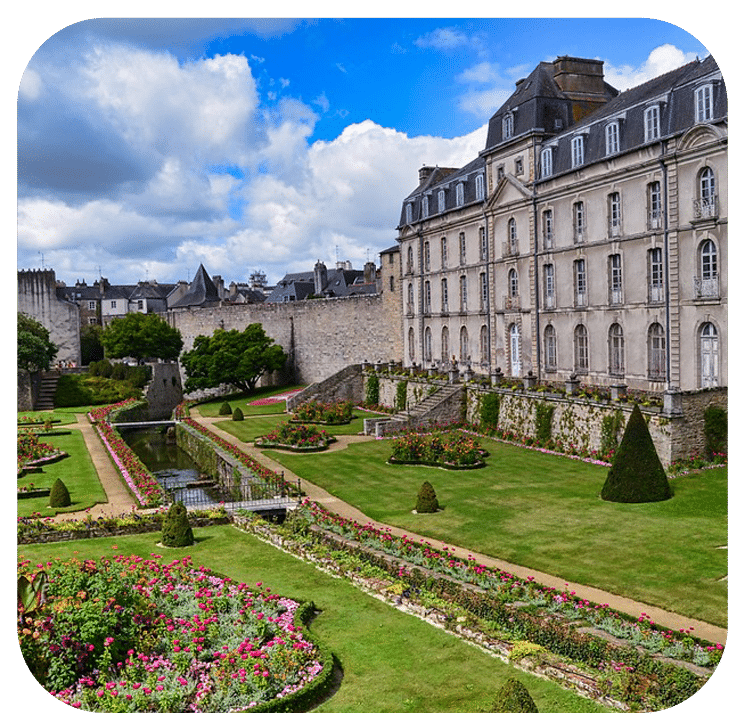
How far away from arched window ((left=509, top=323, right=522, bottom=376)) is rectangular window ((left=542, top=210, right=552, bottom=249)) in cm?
392

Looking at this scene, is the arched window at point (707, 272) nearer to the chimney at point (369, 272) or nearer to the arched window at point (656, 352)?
the arched window at point (656, 352)

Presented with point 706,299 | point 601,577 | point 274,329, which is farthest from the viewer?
point 274,329

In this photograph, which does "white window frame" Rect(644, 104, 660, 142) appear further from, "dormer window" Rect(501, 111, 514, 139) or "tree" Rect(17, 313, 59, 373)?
"tree" Rect(17, 313, 59, 373)

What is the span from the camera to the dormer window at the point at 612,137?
1025 inches

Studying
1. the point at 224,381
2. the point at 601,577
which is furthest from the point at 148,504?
the point at 224,381

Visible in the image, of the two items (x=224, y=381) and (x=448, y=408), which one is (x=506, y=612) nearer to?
(x=448, y=408)

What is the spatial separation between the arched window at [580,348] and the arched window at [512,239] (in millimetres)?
4853

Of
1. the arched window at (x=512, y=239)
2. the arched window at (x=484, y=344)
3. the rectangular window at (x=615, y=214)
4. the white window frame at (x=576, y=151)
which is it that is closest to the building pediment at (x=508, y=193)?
the arched window at (x=512, y=239)

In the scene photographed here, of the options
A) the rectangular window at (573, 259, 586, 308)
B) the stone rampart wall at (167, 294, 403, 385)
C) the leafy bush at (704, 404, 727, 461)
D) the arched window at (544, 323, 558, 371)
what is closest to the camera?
the leafy bush at (704, 404, 727, 461)

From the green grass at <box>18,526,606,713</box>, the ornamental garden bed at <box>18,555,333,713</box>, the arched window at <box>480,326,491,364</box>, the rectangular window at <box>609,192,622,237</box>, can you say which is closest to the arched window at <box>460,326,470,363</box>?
the arched window at <box>480,326,491,364</box>

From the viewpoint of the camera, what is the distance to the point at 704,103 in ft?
71.8

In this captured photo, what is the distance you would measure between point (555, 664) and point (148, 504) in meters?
12.5

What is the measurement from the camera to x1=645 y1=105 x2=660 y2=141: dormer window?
2407 cm

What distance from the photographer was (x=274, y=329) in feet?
176
